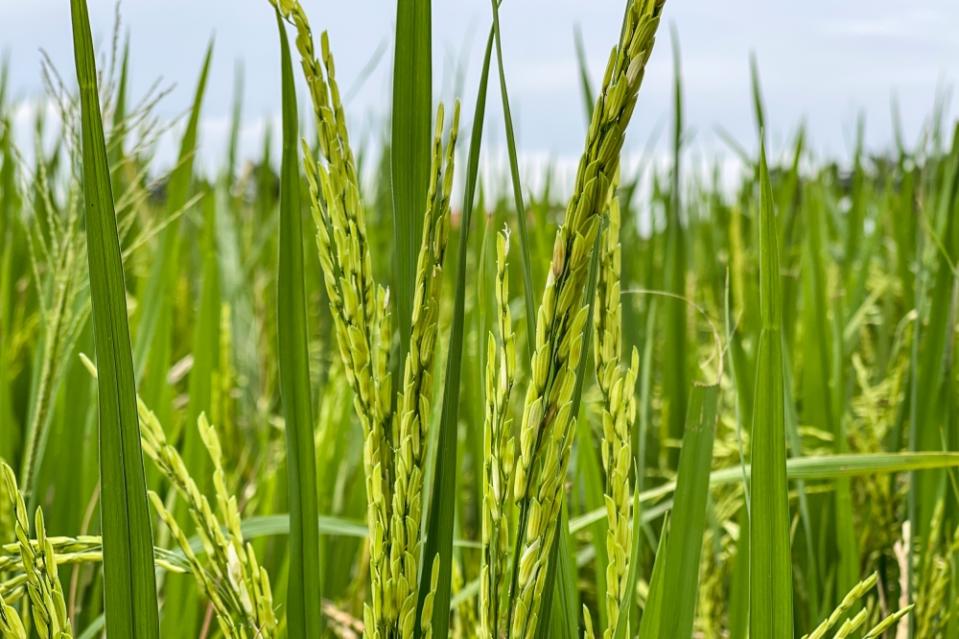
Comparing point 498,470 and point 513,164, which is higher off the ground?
point 513,164

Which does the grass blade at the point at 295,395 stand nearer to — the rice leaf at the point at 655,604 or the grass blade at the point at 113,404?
the grass blade at the point at 113,404

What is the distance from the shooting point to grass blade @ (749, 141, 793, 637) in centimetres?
44

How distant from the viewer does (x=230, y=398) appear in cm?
137

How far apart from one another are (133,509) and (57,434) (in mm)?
697

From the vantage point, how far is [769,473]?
440mm

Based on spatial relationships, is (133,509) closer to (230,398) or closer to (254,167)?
(230,398)

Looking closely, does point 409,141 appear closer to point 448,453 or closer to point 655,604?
point 448,453

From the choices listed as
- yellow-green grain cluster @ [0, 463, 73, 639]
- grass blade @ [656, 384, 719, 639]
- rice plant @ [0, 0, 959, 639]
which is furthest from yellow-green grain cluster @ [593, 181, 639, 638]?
yellow-green grain cluster @ [0, 463, 73, 639]

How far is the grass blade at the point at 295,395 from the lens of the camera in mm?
436

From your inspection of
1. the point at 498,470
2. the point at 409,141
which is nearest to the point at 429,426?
the point at 498,470

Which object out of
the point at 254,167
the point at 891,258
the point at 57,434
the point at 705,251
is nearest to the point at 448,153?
the point at 57,434

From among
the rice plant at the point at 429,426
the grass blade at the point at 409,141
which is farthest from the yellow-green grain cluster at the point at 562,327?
the grass blade at the point at 409,141

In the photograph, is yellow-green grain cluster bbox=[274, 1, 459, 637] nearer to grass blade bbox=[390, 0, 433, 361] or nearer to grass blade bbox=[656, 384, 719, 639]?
grass blade bbox=[390, 0, 433, 361]

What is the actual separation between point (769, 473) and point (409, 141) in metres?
0.23
